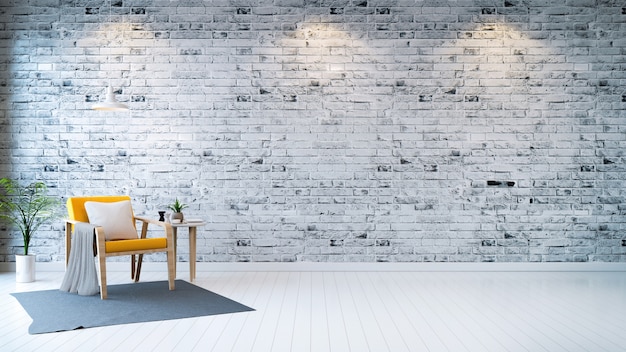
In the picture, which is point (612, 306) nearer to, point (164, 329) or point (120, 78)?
point (164, 329)

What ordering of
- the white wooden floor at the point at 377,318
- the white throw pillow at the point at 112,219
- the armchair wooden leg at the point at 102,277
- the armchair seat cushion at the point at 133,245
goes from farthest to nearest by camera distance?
1. the white throw pillow at the point at 112,219
2. the armchair seat cushion at the point at 133,245
3. the armchair wooden leg at the point at 102,277
4. the white wooden floor at the point at 377,318

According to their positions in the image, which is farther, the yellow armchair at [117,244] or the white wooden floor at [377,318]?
the yellow armchair at [117,244]

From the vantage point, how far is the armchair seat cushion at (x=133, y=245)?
5.16 m

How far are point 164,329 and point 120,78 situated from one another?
12.2 ft

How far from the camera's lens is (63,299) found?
16.5ft

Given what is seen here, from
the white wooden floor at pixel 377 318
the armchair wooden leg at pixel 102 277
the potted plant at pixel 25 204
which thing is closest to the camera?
the white wooden floor at pixel 377 318

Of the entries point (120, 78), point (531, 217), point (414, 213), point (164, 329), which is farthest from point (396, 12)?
point (164, 329)

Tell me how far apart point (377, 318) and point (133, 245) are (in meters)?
2.41

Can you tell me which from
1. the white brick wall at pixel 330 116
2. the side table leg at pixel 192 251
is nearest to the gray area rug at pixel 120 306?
the side table leg at pixel 192 251

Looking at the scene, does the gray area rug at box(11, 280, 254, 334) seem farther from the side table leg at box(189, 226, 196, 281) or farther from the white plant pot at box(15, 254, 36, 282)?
the white plant pot at box(15, 254, 36, 282)

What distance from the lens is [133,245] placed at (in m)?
5.25

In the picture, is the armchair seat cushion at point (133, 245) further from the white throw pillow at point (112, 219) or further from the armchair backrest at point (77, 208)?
the armchair backrest at point (77, 208)

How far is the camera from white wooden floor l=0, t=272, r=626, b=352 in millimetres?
3699

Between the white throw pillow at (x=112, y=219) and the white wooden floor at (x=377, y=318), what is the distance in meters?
0.67
